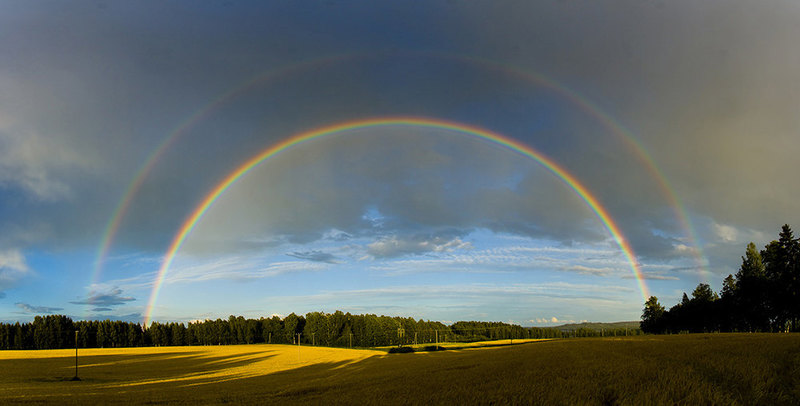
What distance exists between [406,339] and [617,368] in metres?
188

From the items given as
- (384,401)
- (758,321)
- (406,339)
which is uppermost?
(384,401)

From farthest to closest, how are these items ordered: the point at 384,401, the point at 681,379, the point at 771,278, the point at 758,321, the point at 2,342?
the point at 2,342 < the point at 758,321 < the point at 771,278 < the point at 384,401 < the point at 681,379

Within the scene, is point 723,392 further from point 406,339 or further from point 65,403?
point 406,339

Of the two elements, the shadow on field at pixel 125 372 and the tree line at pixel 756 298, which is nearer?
the shadow on field at pixel 125 372

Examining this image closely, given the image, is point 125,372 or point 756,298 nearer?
point 125,372

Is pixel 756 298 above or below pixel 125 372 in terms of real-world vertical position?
above

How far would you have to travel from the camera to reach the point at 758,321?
85188mm

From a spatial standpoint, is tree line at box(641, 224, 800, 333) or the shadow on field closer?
the shadow on field

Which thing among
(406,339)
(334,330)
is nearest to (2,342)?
(334,330)

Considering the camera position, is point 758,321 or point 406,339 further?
point 406,339

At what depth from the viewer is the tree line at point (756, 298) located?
234 ft

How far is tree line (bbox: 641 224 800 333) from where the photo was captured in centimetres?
7131

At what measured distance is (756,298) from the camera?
8131 centimetres

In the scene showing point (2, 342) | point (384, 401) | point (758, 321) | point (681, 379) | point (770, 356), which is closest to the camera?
point (681, 379)
